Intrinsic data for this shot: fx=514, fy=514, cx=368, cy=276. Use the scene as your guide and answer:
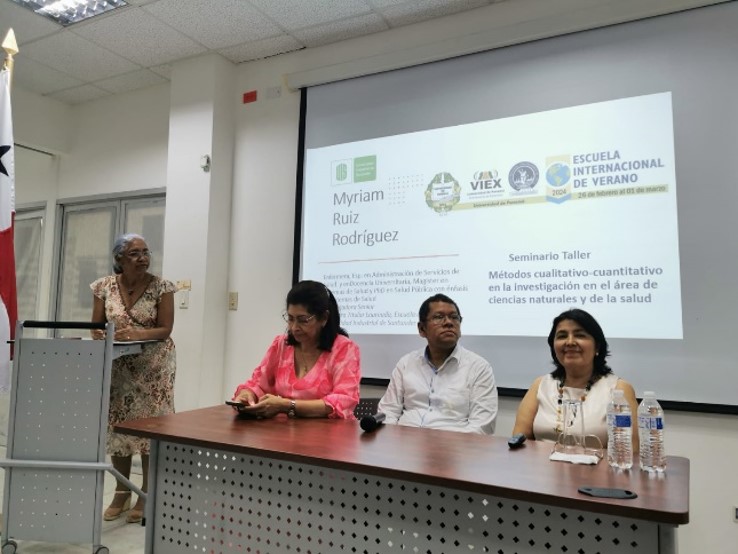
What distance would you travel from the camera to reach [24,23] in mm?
3391

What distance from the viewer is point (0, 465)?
6.50ft

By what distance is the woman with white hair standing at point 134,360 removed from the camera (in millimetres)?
2795

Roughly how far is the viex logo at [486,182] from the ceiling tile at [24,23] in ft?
9.63

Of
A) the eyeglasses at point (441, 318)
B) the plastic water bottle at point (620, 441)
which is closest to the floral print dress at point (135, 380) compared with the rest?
the eyeglasses at point (441, 318)

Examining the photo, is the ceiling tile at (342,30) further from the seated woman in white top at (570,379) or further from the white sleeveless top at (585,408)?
the white sleeveless top at (585,408)

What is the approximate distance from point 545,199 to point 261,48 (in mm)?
2245

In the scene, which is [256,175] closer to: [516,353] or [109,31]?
[109,31]

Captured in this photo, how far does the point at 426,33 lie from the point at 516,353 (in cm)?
203

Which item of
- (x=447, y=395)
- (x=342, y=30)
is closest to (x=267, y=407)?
(x=447, y=395)

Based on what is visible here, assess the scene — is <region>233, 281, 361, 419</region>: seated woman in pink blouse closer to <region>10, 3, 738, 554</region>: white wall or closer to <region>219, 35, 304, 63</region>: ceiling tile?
<region>10, 3, 738, 554</region>: white wall

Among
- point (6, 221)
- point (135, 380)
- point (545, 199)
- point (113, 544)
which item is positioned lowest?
point (113, 544)

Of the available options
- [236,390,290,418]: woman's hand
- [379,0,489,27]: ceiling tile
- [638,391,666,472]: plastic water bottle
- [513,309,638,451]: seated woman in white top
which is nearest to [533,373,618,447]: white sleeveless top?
[513,309,638,451]: seated woman in white top

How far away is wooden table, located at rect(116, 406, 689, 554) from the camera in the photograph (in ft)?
3.49

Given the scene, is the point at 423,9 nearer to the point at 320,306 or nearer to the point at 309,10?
the point at 309,10
